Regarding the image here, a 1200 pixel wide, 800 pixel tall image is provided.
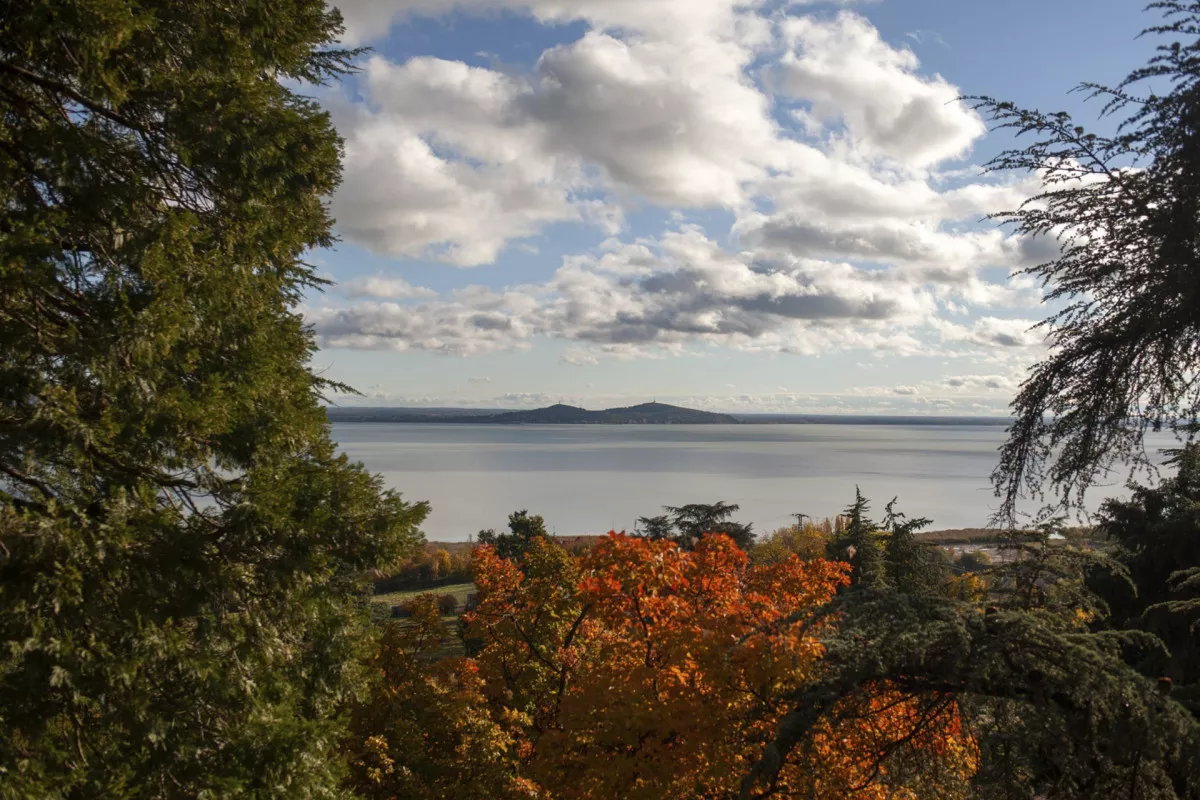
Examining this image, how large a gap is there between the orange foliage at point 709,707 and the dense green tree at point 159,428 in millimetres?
2420

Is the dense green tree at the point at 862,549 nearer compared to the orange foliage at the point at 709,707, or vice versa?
the orange foliage at the point at 709,707

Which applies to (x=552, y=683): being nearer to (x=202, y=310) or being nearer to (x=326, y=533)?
(x=326, y=533)

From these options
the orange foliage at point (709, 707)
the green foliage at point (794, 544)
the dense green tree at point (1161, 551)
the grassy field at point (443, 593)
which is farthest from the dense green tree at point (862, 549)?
the grassy field at point (443, 593)

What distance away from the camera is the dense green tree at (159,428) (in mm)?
4926

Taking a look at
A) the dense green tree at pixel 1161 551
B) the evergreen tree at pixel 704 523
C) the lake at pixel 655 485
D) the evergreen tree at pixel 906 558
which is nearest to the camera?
the dense green tree at pixel 1161 551

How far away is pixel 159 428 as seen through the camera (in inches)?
211

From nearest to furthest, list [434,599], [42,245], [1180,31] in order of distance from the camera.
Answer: [1180,31] → [42,245] → [434,599]

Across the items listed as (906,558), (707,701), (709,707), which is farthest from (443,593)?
(709,707)

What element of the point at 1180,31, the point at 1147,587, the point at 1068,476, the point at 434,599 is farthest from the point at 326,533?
the point at 1147,587

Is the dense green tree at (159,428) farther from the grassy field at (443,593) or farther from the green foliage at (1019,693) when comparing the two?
the grassy field at (443,593)

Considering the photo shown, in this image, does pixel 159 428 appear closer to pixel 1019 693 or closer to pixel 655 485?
pixel 1019 693

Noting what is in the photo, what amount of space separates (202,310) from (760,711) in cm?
529

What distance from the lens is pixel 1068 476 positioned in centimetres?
481

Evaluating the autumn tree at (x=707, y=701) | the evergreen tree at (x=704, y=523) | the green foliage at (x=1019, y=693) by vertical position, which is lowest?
the evergreen tree at (x=704, y=523)
